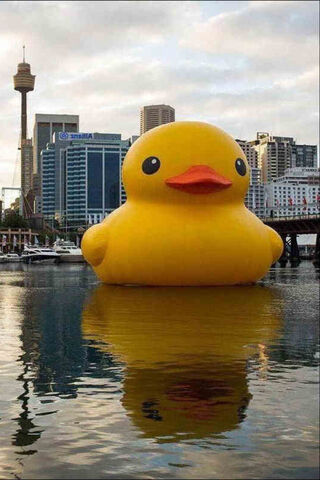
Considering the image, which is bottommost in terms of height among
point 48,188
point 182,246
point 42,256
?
point 42,256

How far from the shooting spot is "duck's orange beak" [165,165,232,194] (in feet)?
77.9

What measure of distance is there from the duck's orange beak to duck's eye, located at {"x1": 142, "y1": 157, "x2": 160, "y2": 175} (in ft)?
2.41

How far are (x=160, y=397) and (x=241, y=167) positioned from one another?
18.9 meters

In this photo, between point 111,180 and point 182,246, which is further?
point 111,180

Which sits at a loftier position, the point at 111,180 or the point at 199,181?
the point at 111,180

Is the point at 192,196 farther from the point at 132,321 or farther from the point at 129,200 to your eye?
the point at 132,321

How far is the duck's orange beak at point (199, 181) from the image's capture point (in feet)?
77.9

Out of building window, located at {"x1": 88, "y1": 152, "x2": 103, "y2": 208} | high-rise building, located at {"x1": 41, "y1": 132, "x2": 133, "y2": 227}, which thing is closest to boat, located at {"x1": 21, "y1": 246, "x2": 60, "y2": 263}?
high-rise building, located at {"x1": 41, "y1": 132, "x2": 133, "y2": 227}

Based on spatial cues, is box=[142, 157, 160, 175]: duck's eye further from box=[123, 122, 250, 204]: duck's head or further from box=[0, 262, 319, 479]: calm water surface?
box=[0, 262, 319, 479]: calm water surface

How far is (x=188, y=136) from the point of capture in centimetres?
2475

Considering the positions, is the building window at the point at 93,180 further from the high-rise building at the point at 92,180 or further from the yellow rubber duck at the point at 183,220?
the yellow rubber duck at the point at 183,220

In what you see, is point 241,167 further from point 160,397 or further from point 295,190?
point 295,190

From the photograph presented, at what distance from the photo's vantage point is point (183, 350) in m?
11.0

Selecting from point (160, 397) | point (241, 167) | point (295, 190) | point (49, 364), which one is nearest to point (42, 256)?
point (241, 167)
